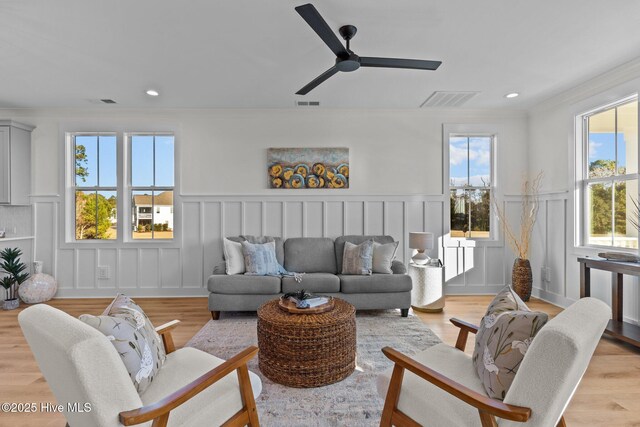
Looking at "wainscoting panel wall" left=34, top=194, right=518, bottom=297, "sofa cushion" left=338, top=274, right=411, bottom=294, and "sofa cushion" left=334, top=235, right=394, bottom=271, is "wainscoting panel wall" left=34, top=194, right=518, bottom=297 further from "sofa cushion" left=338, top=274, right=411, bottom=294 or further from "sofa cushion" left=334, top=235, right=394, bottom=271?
"sofa cushion" left=338, top=274, right=411, bottom=294

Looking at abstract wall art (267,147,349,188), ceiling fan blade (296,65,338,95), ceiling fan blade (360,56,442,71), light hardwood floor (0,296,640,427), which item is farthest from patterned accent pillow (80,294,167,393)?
abstract wall art (267,147,349,188)

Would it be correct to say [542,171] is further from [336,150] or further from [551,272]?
[336,150]

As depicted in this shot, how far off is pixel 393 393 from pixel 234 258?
2.66 m

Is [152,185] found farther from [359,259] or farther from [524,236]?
[524,236]

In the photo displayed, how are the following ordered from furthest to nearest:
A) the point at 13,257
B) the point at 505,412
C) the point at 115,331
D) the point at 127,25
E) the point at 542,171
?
the point at 542,171 < the point at 13,257 < the point at 127,25 < the point at 115,331 < the point at 505,412

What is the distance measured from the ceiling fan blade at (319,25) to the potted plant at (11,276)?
481cm

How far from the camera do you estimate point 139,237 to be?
4.47 m

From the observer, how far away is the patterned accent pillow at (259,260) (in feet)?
11.8

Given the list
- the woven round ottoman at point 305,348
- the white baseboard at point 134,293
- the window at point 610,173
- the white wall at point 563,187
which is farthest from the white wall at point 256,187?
the woven round ottoman at point 305,348

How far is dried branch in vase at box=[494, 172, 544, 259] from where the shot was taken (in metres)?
4.22

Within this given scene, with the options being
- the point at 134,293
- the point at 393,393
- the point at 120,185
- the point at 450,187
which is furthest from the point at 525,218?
the point at 120,185

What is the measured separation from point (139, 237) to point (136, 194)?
64 cm

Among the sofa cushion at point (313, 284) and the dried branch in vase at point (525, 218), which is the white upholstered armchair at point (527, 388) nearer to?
the sofa cushion at point (313, 284)

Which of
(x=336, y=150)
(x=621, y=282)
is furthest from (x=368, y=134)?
(x=621, y=282)
